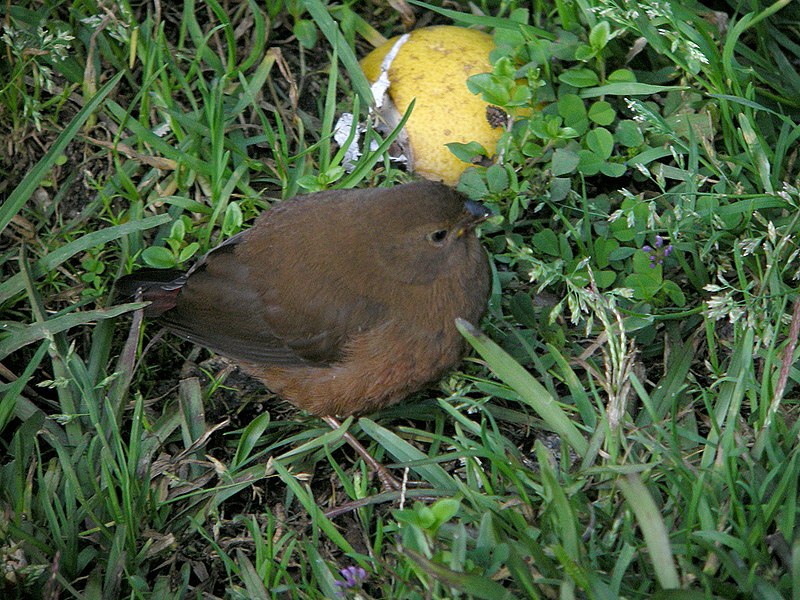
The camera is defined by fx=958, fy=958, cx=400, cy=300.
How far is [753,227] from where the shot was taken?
4.41 meters

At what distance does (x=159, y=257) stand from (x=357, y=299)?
3.72 feet

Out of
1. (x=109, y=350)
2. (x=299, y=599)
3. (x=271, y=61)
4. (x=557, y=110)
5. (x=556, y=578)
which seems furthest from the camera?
(x=271, y=61)

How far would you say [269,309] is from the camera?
14.3ft

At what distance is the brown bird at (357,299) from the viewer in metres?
4.20

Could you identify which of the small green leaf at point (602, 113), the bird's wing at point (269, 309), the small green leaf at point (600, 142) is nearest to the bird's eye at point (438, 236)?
the bird's wing at point (269, 309)

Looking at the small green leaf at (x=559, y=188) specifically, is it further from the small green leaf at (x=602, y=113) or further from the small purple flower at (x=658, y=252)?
the small purple flower at (x=658, y=252)

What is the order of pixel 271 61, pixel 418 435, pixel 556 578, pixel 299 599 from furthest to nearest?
pixel 271 61
pixel 418 435
pixel 299 599
pixel 556 578

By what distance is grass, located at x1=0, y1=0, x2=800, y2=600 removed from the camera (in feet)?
11.3

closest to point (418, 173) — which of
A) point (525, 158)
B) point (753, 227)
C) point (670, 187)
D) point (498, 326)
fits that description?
point (525, 158)

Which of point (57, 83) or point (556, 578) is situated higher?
point (57, 83)

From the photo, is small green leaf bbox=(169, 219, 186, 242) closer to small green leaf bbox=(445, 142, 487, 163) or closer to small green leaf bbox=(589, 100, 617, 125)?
small green leaf bbox=(445, 142, 487, 163)

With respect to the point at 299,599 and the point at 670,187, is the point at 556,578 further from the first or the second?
the point at 670,187

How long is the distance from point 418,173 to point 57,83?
2080mm

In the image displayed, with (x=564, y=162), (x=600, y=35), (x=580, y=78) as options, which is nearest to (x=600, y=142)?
(x=564, y=162)
